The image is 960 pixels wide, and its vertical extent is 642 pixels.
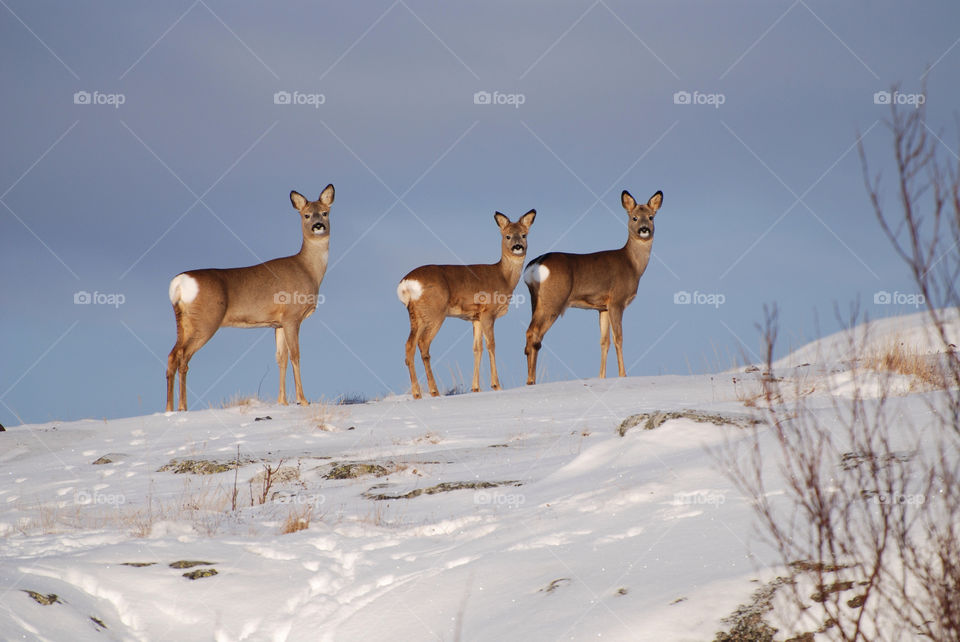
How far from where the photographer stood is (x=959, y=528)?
4.60 m

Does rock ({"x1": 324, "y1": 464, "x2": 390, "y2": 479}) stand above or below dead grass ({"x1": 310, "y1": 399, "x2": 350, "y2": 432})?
below

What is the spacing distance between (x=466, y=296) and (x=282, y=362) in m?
3.41

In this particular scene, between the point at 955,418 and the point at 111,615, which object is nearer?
the point at 955,418

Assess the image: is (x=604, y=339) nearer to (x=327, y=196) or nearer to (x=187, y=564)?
(x=327, y=196)

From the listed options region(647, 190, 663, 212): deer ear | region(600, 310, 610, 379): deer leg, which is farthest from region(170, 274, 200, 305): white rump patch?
region(647, 190, 663, 212): deer ear

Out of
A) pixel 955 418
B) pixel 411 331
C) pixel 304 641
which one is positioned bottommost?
pixel 304 641

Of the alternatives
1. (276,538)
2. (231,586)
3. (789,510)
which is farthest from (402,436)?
(789,510)

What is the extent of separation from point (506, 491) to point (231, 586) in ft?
9.46

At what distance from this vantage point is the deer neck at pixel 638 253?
64.7 ft

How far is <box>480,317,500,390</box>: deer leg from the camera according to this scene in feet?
59.7

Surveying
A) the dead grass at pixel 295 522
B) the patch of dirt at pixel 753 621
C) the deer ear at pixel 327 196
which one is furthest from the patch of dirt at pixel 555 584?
the deer ear at pixel 327 196

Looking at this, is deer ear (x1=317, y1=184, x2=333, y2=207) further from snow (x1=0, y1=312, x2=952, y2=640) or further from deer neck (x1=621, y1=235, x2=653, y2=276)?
snow (x1=0, y1=312, x2=952, y2=640)

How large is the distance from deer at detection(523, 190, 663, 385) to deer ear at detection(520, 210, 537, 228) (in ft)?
2.18

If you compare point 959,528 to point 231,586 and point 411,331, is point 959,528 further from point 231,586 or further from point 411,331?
point 411,331
